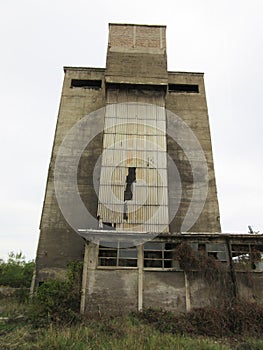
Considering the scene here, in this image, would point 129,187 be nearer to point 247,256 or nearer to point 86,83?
point 247,256

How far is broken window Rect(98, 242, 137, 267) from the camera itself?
11615 millimetres

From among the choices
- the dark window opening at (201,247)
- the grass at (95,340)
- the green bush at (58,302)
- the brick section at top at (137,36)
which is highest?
the brick section at top at (137,36)

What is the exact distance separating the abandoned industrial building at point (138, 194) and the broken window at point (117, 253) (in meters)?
0.04

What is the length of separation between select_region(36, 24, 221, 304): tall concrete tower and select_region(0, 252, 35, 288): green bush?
3.59 meters

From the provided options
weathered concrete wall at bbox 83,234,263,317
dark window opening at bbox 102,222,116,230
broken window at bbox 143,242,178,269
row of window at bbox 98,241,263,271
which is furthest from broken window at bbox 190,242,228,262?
dark window opening at bbox 102,222,116,230

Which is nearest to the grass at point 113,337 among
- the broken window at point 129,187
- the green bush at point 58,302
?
the green bush at point 58,302

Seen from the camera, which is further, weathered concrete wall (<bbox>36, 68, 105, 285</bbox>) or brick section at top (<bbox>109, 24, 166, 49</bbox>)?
brick section at top (<bbox>109, 24, 166, 49</bbox>)

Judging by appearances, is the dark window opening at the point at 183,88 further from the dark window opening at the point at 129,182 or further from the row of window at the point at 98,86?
the dark window opening at the point at 129,182

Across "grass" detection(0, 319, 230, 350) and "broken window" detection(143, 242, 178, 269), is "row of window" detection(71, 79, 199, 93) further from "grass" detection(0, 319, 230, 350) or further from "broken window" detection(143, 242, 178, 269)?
"grass" detection(0, 319, 230, 350)

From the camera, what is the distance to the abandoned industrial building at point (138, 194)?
11055 mm

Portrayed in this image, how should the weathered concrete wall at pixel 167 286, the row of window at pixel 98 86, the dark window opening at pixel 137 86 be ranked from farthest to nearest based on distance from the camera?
the row of window at pixel 98 86 < the dark window opening at pixel 137 86 < the weathered concrete wall at pixel 167 286

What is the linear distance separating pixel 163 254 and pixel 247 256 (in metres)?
3.40

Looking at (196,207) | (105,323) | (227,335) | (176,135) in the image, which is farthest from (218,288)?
(176,135)

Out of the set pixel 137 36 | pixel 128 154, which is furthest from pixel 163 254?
pixel 137 36
